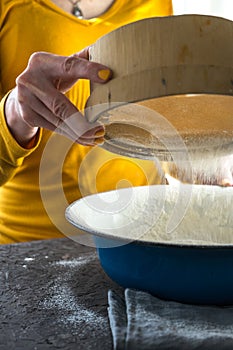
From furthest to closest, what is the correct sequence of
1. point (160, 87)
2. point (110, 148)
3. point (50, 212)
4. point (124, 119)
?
point (50, 212), point (110, 148), point (124, 119), point (160, 87)

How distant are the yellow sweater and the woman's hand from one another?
19cm

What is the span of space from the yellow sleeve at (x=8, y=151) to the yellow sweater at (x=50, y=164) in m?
0.03

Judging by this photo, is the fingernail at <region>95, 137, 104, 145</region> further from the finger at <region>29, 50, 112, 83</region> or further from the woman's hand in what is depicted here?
the finger at <region>29, 50, 112, 83</region>

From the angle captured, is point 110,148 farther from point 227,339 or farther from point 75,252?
point 227,339

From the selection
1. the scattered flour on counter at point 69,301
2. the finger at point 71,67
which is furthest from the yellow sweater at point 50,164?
the finger at point 71,67

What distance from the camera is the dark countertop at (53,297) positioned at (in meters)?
0.54

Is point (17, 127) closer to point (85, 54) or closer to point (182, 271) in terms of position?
point (85, 54)

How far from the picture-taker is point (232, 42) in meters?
0.52

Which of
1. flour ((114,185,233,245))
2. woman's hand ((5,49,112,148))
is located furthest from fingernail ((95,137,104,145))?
flour ((114,185,233,245))

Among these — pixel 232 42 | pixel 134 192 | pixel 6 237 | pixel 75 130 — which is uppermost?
pixel 232 42

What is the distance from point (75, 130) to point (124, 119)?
57 millimetres

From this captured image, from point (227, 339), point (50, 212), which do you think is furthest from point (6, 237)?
point (227, 339)

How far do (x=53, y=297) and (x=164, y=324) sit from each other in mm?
154

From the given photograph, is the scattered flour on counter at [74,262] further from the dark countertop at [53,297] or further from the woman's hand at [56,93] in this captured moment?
the woman's hand at [56,93]
